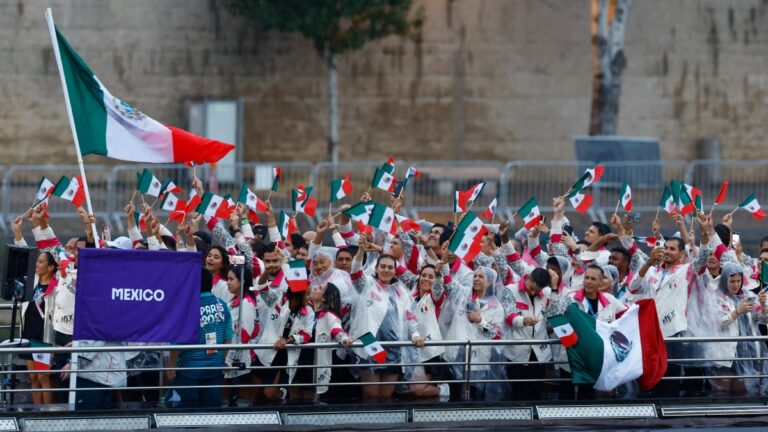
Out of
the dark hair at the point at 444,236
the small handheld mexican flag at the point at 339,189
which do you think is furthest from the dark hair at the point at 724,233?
the small handheld mexican flag at the point at 339,189

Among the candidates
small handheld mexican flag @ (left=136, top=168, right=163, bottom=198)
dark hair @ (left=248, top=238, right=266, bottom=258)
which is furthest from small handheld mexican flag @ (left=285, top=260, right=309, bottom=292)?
small handheld mexican flag @ (left=136, top=168, right=163, bottom=198)

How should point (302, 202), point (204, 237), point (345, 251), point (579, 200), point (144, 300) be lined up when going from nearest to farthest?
point (144, 300) < point (345, 251) < point (302, 202) < point (204, 237) < point (579, 200)

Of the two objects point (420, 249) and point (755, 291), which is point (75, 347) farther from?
point (755, 291)

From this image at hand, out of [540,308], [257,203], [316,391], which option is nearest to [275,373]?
[316,391]

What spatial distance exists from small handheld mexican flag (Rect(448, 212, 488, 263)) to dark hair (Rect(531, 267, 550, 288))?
70cm

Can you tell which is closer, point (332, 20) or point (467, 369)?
point (467, 369)

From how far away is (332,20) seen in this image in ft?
93.6

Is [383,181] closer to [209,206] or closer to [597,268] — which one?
[209,206]

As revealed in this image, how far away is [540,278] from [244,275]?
8.90ft

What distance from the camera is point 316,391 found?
1266 centimetres

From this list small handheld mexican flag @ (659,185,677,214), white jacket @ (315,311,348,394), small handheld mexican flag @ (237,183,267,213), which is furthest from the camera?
small handheld mexican flag @ (237,183,267,213)

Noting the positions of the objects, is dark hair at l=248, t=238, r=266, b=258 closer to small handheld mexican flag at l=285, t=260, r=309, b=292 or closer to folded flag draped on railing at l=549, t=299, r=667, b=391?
small handheld mexican flag at l=285, t=260, r=309, b=292

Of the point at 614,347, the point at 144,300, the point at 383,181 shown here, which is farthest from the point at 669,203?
the point at 144,300

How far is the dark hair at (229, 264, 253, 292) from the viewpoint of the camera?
1280cm
